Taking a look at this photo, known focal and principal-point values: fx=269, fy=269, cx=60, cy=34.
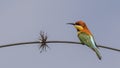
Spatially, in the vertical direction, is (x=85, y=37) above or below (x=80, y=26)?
below

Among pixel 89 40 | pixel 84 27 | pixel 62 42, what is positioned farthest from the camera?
pixel 84 27

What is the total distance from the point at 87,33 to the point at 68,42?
10.4 ft

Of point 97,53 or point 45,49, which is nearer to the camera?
point 45,49

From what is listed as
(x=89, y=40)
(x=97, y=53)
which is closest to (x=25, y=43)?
(x=97, y=53)

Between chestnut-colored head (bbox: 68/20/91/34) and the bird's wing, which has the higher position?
chestnut-colored head (bbox: 68/20/91/34)

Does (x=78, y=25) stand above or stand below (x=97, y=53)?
above

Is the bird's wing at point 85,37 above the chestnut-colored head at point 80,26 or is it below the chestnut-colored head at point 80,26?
below

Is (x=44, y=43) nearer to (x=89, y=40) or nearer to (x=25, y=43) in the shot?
(x=25, y=43)

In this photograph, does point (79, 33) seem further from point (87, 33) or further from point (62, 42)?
point (62, 42)

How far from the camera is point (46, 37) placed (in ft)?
11.8

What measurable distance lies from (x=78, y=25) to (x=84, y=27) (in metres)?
0.52

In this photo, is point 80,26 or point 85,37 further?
point 85,37

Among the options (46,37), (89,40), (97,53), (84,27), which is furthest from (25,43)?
(84,27)

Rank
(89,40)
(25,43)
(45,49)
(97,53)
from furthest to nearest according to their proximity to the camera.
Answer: (89,40) < (97,53) < (45,49) < (25,43)
